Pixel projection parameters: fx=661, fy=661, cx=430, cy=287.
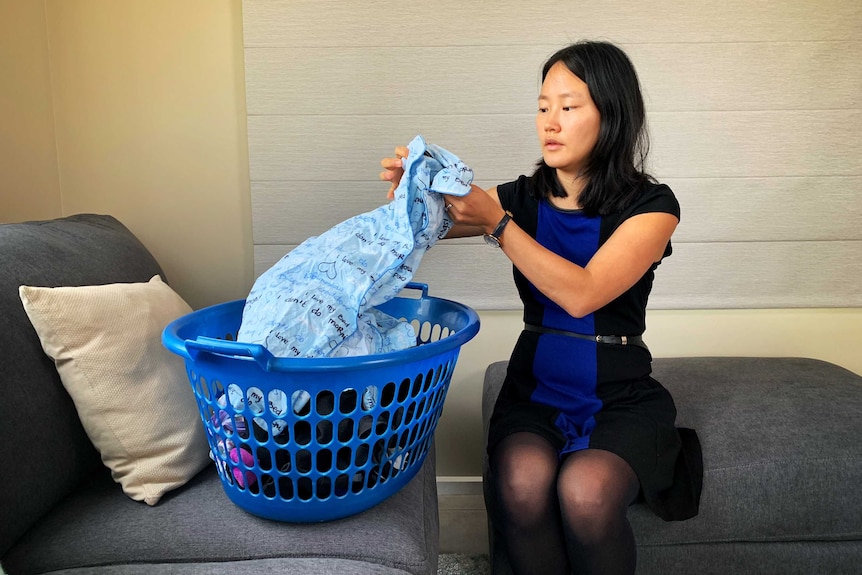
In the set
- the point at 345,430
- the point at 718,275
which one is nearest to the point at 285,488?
the point at 345,430

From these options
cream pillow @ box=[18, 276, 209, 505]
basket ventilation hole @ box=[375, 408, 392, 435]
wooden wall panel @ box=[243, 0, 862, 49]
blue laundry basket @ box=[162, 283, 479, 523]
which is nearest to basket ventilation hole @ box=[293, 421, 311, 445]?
blue laundry basket @ box=[162, 283, 479, 523]

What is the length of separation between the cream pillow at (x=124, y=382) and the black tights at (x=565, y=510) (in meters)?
0.55

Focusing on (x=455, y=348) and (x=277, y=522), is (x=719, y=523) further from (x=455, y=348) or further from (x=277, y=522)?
(x=277, y=522)

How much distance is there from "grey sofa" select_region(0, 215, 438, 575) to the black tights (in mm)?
152

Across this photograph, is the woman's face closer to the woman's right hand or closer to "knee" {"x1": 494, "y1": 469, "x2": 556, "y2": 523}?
the woman's right hand

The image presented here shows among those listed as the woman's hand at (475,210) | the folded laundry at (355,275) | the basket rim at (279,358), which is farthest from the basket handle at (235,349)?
→ the woman's hand at (475,210)

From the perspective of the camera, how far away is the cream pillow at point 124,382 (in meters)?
1.03

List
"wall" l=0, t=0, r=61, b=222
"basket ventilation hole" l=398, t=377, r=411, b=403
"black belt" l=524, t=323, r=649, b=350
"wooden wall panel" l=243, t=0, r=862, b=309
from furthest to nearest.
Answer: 1. "wooden wall panel" l=243, t=0, r=862, b=309
2. "wall" l=0, t=0, r=61, b=222
3. "black belt" l=524, t=323, r=649, b=350
4. "basket ventilation hole" l=398, t=377, r=411, b=403

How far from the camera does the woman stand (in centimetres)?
113

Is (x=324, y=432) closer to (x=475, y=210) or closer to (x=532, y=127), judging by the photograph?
(x=475, y=210)

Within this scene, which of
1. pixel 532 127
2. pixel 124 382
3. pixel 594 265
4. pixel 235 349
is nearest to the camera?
pixel 235 349

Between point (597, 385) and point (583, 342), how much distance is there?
0.09 meters

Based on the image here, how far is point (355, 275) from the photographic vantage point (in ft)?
3.38

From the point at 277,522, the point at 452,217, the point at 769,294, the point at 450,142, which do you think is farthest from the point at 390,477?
the point at 769,294
